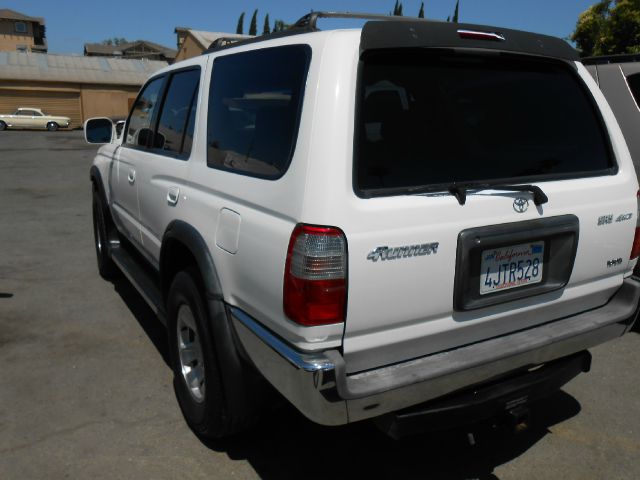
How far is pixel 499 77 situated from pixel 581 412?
6.64 feet

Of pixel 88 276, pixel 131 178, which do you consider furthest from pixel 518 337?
pixel 88 276

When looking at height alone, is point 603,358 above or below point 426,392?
below

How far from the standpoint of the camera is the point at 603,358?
13.1 feet

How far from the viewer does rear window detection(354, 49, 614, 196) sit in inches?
85.0

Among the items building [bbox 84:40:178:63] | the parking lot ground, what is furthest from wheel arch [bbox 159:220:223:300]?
building [bbox 84:40:178:63]

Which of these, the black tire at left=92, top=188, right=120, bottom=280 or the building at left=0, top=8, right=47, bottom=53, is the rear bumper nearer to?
the black tire at left=92, top=188, right=120, bottom=280

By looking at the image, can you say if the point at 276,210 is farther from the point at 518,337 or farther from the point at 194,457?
the point at 194,457

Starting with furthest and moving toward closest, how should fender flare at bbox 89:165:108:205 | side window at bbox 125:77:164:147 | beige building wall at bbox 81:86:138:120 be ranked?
beige building wall at bbox 81:86:138:120 < fender flare at bbox 89:165:108:205 < side window at bbox 125:77:164:147

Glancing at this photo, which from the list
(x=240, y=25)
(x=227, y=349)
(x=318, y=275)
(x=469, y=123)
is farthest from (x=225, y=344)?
(x=240, y=25)

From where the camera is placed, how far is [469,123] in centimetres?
244

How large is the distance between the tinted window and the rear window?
30 centimetres

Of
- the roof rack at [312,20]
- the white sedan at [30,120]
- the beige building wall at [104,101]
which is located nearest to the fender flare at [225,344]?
the roof rack at [312,20]

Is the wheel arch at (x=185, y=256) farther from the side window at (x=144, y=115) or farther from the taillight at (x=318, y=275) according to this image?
the side window at (x=144, y=115)

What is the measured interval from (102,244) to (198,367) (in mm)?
2972
